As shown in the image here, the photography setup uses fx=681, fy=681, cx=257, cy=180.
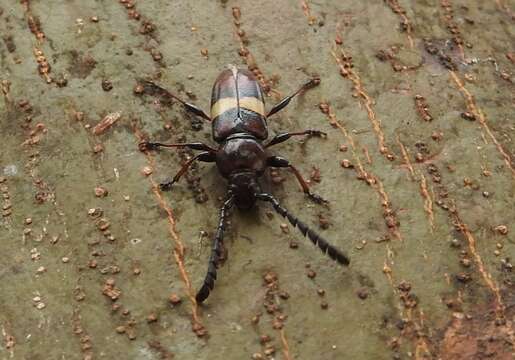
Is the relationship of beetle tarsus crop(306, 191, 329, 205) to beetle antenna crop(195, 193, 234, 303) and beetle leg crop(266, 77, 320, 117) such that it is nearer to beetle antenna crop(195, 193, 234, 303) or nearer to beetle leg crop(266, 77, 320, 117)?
Answer: beetle antenna crop(195, 193, 234, 303)

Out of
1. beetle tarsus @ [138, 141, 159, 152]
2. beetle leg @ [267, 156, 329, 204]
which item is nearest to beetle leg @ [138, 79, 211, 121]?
beetle tarsus @ [138, 141, 159, 152]

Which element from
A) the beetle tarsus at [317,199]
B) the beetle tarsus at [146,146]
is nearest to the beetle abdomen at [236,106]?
the beetle tarsus at [146,146]

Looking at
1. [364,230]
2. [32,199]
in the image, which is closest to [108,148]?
[32,199]

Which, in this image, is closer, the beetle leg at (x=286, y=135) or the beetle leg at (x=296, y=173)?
the beetle leg at (x=296, y=173)

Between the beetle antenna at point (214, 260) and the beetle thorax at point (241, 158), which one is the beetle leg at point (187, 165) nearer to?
the beetle thorax at point (241, 158)

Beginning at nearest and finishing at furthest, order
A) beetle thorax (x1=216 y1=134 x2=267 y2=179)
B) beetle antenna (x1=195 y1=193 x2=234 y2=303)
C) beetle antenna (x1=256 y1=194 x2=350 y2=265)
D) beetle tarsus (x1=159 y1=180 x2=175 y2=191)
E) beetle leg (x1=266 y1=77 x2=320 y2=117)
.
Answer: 1. beetle antenna (x1=195 y1=193 x2=234 y2=303)
2. beetle antenna (x1=256 y1=194 x2=350 y2=265)
3. beetle tarsus (x1=159 y1=180 x2=175 y2=191)
4. beetle thorax (x1=216 y1=134 x2=267 y2=179)
5. beetle leg (x1=266 y1=77 x2=320 y2=117)

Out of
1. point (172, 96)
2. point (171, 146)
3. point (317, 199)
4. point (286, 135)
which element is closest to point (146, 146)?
point (171, 146)

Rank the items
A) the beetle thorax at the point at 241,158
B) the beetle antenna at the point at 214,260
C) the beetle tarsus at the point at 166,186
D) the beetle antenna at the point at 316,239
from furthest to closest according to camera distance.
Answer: the beetle thorax at the point at 241,158, the beetle tarsus at the point at 166,186, the beetle antenna at the point at 316,239, the beetle antenna at the point at 214,260

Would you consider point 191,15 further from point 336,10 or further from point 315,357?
point 315,357
